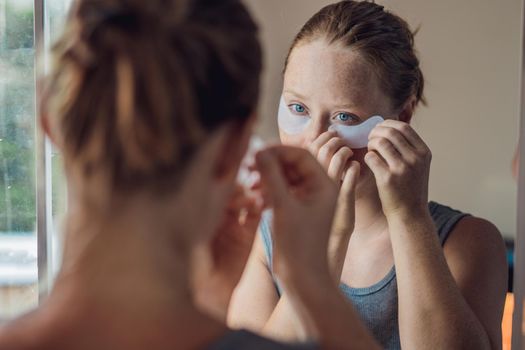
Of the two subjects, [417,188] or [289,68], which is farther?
[289,68]

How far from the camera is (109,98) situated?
38 cm

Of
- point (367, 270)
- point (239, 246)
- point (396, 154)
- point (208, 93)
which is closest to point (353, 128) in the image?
point (396, 154)

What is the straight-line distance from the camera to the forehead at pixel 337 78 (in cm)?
87

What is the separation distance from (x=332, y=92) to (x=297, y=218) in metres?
0.43

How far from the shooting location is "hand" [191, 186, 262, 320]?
57 cm

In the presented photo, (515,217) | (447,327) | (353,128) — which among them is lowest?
(447,327)

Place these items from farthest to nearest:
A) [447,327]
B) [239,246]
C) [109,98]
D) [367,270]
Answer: [367,270] → [447,327] → [239,246] → [109,98]

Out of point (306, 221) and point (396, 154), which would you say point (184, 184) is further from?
point (396, 154)

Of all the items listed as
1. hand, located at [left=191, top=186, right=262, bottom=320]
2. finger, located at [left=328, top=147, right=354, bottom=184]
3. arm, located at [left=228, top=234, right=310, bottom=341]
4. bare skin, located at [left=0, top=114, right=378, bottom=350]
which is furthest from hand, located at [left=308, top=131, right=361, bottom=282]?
bare skin, located at [left=0, top=114, right=378, bottom=350]

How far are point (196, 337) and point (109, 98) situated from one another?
0.46 feet

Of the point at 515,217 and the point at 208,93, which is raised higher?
the point at 208,93

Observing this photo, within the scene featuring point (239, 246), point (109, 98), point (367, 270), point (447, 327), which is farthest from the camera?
point (367, 270)

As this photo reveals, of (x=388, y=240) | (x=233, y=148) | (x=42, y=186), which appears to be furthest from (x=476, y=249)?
(x=42, y=186)

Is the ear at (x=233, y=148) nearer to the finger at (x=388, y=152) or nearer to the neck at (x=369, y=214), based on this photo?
the finger at (x=388, y=152)
